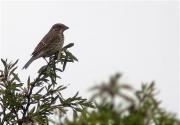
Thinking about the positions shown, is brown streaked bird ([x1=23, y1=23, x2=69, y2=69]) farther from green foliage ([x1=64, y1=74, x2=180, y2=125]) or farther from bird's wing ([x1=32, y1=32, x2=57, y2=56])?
green foliage ([x1=64, y1=74, x2=180, y2=125])

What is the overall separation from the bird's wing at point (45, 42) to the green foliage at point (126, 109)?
6.82m

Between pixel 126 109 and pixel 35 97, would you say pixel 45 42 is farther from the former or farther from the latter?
pixel 126 109

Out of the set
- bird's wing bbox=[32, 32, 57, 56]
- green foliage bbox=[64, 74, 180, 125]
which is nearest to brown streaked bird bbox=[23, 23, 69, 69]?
bird's wing bbox=[32, 32, 57, 56]

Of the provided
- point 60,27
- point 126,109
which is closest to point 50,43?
point 60,27

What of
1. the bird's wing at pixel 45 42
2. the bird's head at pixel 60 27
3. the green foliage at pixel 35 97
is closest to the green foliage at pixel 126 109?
the green foliage at pixel 35 97

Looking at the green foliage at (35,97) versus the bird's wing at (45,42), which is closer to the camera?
the green foliage at (35,97)

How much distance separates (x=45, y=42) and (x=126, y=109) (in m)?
7.82

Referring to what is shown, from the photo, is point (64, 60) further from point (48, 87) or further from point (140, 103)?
point (140, 103)

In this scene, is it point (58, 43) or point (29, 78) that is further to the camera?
point (58, 43)

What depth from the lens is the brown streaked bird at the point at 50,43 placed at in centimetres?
869

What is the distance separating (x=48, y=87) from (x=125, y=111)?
14.0 feet

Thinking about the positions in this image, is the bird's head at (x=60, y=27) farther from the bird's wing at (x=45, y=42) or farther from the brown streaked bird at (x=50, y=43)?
the bird's wing at (x=45, y=42)

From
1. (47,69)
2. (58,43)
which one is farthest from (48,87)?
(58,43)

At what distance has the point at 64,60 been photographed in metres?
6.54
